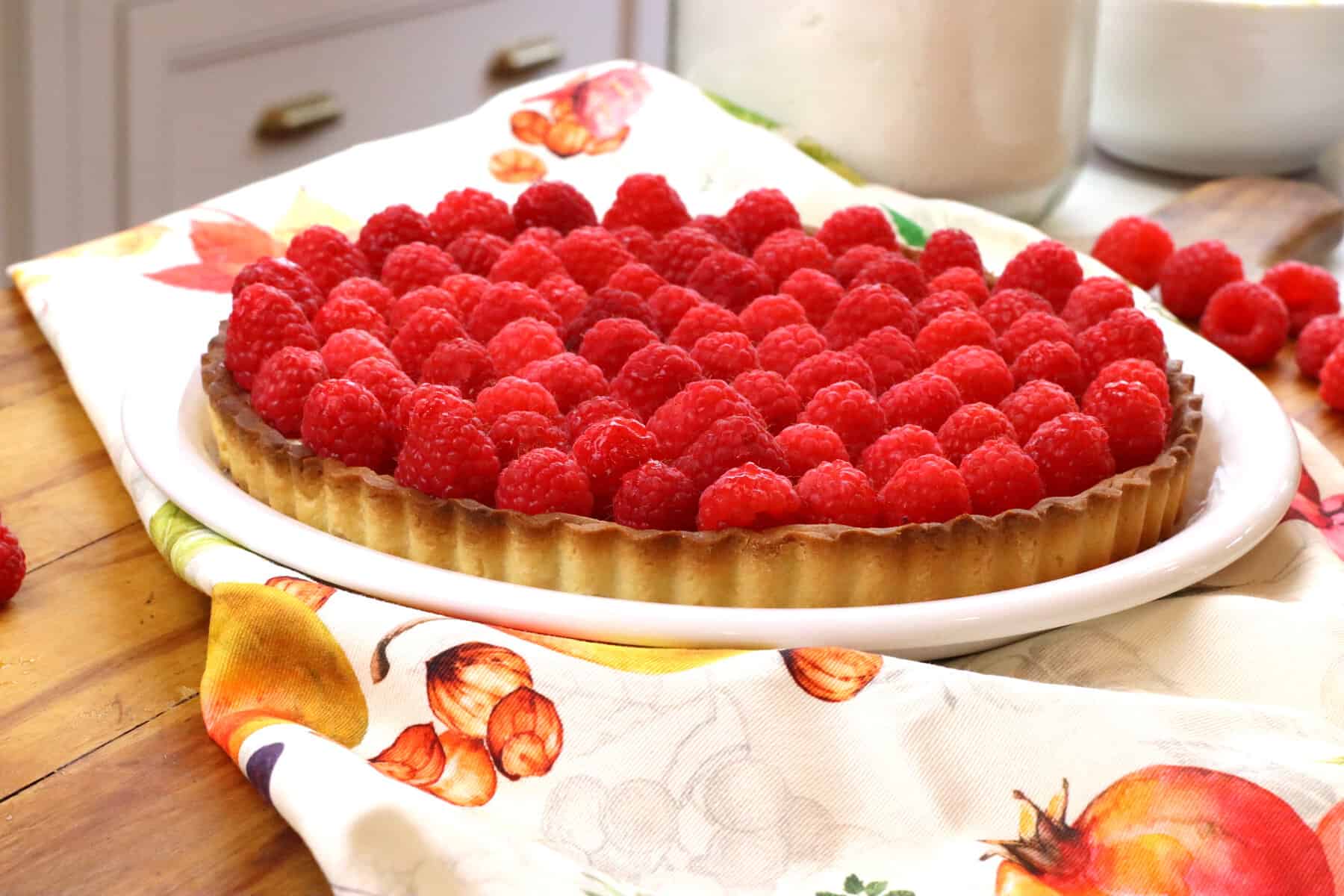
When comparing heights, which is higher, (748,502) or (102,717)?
(748,502)

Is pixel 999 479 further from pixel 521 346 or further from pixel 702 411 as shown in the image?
pixel 521 346

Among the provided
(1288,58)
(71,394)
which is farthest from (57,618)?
(1288,58)

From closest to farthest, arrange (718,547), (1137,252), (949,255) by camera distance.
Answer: (718,547) → (949,255) → (1137,252)

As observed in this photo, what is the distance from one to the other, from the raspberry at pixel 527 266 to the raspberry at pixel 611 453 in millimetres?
353

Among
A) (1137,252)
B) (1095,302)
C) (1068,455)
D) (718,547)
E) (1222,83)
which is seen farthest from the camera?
(1222,83)

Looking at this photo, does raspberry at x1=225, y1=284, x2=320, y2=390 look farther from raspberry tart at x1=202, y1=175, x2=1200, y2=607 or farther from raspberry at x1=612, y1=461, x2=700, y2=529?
raspberry at x1=612, y1=461, x2=700, y2=529

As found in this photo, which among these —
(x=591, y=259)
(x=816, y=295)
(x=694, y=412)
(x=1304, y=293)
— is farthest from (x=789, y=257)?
(x=1304, y=293)

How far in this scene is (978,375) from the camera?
1.24 m

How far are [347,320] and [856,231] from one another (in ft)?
1.73

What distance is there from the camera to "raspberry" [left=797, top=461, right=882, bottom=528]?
3.50 ft

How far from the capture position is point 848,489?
3.50 feet

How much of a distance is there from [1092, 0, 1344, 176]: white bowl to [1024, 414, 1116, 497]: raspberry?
1.12m

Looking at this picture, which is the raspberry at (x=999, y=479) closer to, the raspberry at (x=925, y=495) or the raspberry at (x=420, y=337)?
the raspberry at (x=925, y=495)

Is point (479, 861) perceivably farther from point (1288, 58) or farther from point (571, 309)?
point (1288, 58)
